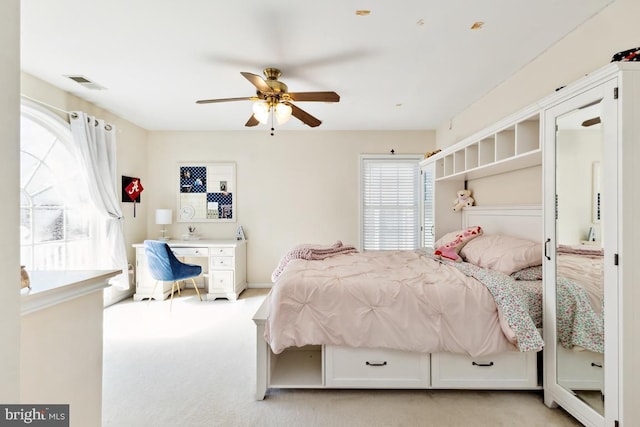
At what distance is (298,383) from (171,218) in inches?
141

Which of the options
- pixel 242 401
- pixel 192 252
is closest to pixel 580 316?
pixel 242 401

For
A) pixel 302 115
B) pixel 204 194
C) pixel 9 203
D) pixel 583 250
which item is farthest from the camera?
pixel 204 194

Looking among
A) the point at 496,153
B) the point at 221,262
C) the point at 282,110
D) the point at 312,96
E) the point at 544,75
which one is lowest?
the point at 221,262

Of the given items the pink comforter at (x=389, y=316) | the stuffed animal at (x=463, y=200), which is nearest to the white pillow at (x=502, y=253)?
the pink comforter at (x=389, y=316)

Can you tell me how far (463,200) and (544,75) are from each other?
63.7 inches

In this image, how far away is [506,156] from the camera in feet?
8.71

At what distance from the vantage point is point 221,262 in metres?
4.36

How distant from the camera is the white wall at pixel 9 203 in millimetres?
757

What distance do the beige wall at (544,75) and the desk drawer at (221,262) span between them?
10.9 ft

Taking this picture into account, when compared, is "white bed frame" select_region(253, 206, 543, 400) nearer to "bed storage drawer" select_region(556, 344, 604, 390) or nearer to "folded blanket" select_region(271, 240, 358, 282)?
"bed storage drawer" select_region(556, 344, 604, 390)

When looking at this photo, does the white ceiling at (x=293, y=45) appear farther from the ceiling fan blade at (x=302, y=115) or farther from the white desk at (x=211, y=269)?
the white desk at (x=211, y=269)

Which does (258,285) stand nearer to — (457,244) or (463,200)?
(457,244)

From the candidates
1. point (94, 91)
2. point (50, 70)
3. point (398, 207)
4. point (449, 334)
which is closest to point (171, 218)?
point (94, 91)

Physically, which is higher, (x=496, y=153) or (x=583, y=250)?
(x=496, y=153)
